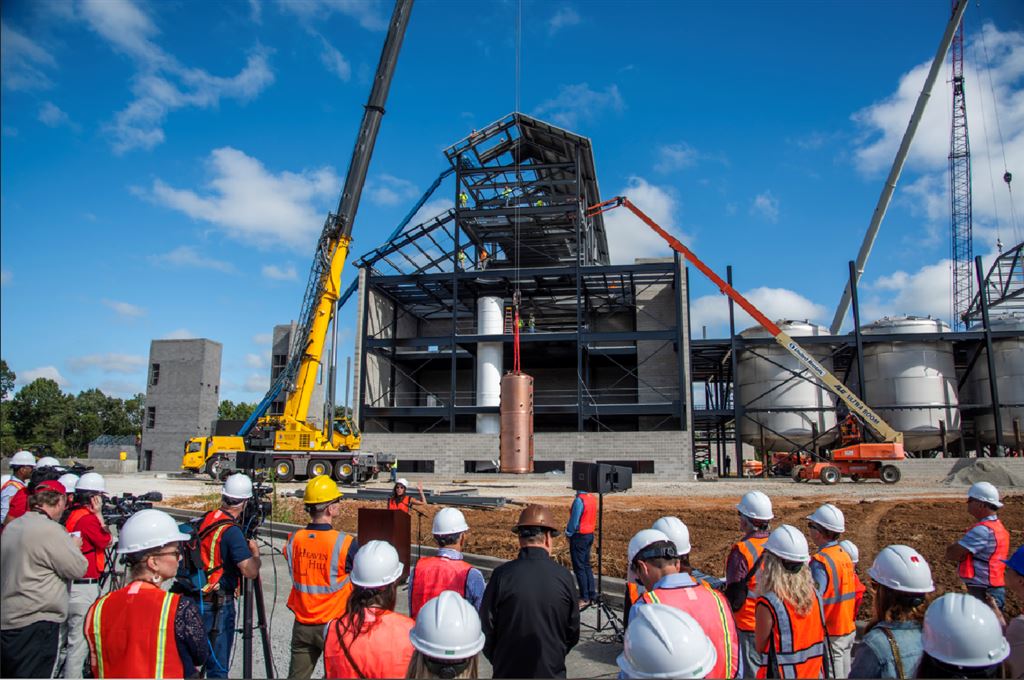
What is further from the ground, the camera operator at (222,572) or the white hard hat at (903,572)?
the white hard hat at (903,572)

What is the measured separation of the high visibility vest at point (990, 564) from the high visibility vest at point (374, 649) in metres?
4.84

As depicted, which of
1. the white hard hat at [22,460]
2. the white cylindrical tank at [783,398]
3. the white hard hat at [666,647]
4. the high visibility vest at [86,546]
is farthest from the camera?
the white cylindrical tank at [783,398]

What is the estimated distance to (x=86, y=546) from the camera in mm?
6055

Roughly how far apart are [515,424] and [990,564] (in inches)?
686

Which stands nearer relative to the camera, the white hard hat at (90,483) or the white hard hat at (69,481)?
the white hard hat at (90,483)

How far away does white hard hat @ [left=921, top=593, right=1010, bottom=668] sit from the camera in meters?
2.54

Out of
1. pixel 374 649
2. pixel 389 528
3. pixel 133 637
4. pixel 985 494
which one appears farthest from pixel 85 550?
pixel 985 494

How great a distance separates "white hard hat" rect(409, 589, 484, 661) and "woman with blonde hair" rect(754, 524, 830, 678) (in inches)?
74.7

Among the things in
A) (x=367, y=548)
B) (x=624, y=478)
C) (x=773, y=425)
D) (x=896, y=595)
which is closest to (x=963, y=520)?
(x=624, y=478)

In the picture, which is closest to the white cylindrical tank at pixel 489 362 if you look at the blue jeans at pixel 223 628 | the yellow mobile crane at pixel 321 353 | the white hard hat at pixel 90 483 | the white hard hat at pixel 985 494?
the yellow mobile crane at pixel 321 353

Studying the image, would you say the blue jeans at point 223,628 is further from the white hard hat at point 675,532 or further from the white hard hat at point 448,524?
the white hard hat at point 675,532

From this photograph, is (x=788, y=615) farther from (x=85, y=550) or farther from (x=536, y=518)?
(x=85, y=550)

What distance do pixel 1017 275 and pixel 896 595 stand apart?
42459 millimetres

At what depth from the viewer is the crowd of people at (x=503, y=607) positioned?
262 cm
